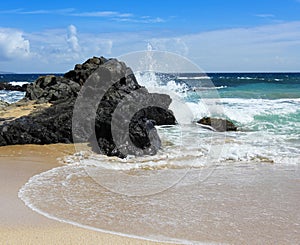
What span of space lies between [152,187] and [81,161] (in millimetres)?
1904

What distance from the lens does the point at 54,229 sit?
12.0 ft

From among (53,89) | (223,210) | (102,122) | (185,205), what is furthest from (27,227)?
(53,89)

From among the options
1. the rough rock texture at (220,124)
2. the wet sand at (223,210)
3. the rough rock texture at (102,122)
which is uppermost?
the rough rock texture at (102,122)

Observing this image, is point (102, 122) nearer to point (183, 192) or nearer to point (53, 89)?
point (183, 192)

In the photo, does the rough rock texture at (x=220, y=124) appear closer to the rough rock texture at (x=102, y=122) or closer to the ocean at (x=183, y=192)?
the ocean at (x=183, y=192)

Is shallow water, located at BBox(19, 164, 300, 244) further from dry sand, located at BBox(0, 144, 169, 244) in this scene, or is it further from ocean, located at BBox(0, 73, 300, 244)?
dry sand, located at BBox(0, 144, 169, 244)

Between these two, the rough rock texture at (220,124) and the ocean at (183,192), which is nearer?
the ocean at (183,192)

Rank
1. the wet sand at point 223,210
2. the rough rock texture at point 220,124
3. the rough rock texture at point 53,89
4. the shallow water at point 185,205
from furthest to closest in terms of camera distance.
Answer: the rough rock texture at point 53,89 < the rough rock texture at point 220,124 < the shallow water at point 185,205 < the wet sand at point 223,210

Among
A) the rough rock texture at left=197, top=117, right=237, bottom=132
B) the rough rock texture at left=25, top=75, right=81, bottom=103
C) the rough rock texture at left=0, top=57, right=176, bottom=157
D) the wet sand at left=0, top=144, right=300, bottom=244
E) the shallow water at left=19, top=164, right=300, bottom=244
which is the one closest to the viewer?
the wet sand at left=0, top=144, right=300, bottom=244

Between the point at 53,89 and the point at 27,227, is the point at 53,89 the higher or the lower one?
the higher one

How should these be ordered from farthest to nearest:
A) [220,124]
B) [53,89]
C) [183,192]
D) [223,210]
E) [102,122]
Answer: [53,89] < [220,124] < [102,122] < [183,192] < [223,210]

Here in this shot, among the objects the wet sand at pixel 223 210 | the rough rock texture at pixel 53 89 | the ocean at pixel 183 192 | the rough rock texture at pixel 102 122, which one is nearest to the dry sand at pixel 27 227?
the wet sand at pixel 223 210

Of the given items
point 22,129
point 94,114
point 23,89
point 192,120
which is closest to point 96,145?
point 94,114

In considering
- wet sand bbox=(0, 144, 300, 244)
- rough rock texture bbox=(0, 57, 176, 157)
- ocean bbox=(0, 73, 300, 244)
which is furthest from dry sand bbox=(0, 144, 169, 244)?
rough rock texture bbox=(0, 57, 176, 157)
